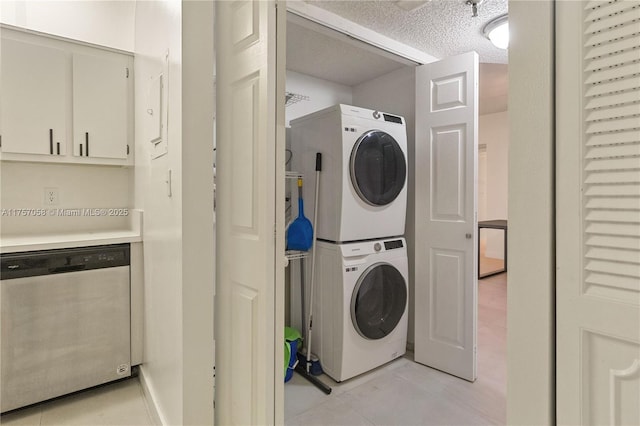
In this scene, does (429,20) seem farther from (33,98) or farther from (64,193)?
(64,193)

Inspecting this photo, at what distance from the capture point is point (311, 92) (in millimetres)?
3004

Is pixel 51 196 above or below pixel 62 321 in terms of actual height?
above

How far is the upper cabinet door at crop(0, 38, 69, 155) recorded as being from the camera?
6.91ft

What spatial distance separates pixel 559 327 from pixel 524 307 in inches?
2.2

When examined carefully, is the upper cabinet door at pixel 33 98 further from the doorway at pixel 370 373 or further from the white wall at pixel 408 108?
the white wall at pixel 408 108

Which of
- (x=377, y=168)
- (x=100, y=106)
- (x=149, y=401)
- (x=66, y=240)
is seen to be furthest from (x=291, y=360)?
(x=100, y=106)

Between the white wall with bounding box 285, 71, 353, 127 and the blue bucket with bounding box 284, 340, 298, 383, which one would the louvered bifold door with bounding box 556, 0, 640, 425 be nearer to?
the blue bucket with bounding box 284, 340, 298, 383

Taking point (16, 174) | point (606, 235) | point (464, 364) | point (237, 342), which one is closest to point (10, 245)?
point (16, 174)

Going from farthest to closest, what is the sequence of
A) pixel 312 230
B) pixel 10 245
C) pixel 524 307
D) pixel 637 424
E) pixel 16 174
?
pixel 312 230
pixel 16 174
pixel 10 245
pixel 524 307
pixel 637 424

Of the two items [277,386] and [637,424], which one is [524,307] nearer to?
[637,424]

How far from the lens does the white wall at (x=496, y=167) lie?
5441 millimetres

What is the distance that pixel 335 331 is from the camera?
2287 mm

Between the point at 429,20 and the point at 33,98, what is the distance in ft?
8.43

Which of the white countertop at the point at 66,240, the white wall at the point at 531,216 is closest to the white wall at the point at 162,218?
the white countertop at the point at 66,240
